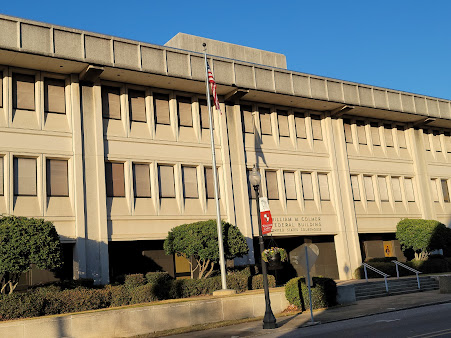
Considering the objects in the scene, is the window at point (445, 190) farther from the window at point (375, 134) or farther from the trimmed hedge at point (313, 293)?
the trimmed hedge at point (313, 293)

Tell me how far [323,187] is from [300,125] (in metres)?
4.33

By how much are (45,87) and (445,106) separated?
2923cm

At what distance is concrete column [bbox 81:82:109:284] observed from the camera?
84.9 ft

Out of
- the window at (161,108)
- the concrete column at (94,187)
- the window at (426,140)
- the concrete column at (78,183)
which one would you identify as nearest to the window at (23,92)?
the concrete column at (78,183)

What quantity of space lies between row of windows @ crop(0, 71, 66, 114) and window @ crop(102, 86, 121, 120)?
Result: 2.09 meters

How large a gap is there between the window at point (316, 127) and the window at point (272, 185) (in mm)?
4687

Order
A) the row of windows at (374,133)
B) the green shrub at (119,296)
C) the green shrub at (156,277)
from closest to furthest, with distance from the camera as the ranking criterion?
the green shrub at (119,296) → the green shrub at (156,277) → the row of windows at (374,133)

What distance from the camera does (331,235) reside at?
35875 mm

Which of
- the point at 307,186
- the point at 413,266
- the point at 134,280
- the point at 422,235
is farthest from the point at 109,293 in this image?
the point at 422,235

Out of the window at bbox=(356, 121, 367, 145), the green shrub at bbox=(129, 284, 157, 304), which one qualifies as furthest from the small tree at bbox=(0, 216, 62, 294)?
the window at bbox=(356, 121, 367, 145)

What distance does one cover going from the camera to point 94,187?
26.7 meters

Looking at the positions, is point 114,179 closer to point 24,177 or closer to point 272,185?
point 24,177

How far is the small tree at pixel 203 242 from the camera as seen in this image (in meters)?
25.6

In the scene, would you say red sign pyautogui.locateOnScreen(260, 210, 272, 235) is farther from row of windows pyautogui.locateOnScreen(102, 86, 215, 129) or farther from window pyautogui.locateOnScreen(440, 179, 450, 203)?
window pyautogui.locateOnScreen(440, 179, 450, 203)
